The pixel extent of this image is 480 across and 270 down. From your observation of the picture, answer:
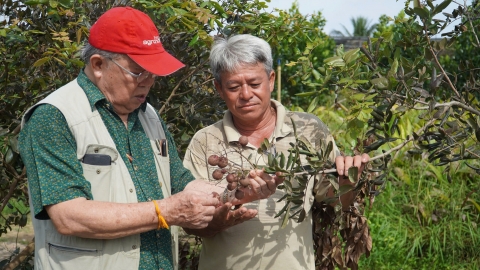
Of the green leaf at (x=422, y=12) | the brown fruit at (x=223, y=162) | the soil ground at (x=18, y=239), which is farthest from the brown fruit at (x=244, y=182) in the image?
the soil ground at (x=18, y=239)

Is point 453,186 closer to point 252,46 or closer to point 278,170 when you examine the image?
point 252,46

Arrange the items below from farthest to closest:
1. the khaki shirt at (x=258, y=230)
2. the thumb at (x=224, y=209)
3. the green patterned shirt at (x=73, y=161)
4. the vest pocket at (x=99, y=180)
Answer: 1. the khaki shirt at (x=258, y=230)
2. the thumb at (x=224, y=209)
3. the vest pocket at (x=99, y=180)
4. the green patterned shirt at (x=73, y=161)

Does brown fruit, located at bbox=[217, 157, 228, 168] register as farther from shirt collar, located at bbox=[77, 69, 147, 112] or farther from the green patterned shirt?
shirt collar, located at bbox=[77, 69, 147, 112]

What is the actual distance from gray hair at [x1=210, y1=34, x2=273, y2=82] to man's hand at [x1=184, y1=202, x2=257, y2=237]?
69 cm

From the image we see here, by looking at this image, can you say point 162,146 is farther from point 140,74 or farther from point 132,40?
point 132,40

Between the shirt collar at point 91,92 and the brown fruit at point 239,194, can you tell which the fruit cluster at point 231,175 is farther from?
the shirt collar at point 91,92

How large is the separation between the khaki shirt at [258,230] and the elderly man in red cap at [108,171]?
0.32m

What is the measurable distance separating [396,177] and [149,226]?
4865 millimetres

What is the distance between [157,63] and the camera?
9.06 ft

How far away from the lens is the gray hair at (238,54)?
10.7 ft

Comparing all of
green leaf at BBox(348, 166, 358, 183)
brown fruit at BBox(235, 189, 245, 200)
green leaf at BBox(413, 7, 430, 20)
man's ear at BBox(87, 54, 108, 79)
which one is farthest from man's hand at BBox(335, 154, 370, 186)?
man's ear at BBox(87, 54, 108, 79)

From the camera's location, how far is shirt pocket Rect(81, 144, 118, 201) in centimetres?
262

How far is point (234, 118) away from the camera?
11.3ft

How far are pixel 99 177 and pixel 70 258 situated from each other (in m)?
0.32
